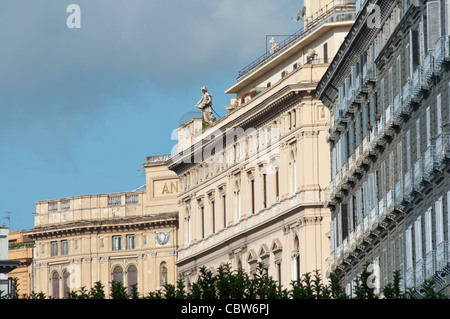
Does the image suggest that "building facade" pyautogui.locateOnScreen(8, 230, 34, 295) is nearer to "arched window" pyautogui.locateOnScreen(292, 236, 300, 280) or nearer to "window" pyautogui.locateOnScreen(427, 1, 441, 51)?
"arched window" pyautogui.locateOnScreen(292, 236, 300, 280)

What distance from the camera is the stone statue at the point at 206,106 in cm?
13525

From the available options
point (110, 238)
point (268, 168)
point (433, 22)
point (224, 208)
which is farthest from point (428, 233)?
point (110, 238)

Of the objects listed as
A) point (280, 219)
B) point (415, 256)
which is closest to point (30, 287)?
point (280, 219)

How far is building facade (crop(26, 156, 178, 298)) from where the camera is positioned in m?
158

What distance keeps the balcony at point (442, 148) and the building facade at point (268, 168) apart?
124 feet

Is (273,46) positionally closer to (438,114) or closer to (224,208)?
(224,208)

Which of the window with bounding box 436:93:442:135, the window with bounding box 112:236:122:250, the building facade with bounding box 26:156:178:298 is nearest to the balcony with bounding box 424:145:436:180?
the window with bounding box 436:93:442:135

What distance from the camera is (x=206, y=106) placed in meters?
137

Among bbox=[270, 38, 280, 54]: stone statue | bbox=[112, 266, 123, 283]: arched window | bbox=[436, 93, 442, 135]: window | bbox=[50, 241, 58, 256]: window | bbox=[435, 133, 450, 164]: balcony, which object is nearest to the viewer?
bbox=[435, 133, 450, 164]: balcony

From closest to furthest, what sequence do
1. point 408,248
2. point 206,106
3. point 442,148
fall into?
point 442,148 → point 408,248 → point 206,106

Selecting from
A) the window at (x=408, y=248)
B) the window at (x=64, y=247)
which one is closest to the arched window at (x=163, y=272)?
the window at (x=64, y=247)

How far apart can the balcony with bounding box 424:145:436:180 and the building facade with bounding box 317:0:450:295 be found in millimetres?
37

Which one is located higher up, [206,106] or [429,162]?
[206,106]

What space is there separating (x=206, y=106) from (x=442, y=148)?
66.8 meters
